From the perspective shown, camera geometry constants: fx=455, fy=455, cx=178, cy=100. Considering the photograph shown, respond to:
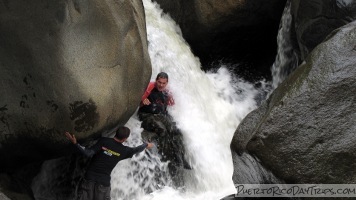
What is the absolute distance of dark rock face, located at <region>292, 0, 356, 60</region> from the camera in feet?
23.4

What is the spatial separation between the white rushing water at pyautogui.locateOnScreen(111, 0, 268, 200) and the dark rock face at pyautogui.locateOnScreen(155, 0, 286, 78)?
→ 28 centimetres

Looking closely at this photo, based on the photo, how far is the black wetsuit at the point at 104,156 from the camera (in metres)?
5.67

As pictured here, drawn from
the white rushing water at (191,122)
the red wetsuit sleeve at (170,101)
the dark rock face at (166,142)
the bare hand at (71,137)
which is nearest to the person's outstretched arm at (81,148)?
the bare hand at (71,137)

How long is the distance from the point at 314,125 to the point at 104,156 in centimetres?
260

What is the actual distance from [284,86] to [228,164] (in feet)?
9.57

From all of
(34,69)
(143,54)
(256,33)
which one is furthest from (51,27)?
(256,33)

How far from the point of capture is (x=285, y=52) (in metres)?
9.39

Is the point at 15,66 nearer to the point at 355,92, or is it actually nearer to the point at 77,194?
the point at 77,194

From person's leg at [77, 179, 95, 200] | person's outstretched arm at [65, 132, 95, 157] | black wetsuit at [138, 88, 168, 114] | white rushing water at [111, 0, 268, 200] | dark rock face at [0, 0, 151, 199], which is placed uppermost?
dark rock face at [0, 0, 151, 199]

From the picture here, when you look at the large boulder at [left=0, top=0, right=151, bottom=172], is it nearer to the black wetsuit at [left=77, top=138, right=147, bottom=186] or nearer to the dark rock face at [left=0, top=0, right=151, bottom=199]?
the dark rock face at [left=0, top=0, right=151, bottom=199]

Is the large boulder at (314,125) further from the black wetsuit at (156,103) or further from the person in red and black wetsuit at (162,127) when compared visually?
the black wetsuit at (156,103)

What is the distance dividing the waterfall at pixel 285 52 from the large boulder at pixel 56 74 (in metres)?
4.10

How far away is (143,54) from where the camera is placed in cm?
692

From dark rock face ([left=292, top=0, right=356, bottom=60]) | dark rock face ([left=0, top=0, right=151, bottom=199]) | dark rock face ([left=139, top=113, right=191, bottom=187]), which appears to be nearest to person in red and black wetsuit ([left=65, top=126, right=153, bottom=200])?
dark rock face ([left=0, top=0, right=151, bottom=199])
